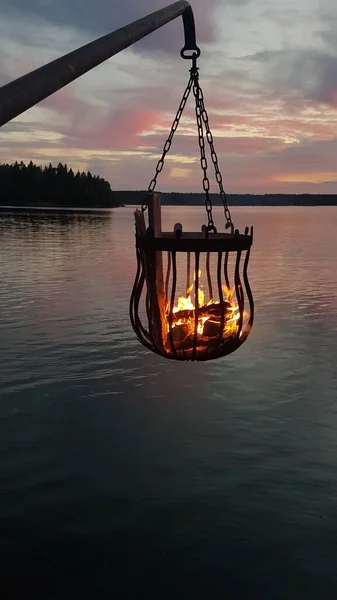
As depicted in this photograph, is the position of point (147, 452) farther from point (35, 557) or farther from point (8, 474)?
point (35, 557)

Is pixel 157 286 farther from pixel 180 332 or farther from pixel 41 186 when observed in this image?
pixel 41 186

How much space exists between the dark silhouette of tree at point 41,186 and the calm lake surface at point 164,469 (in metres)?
176

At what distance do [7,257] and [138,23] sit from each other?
3979cm

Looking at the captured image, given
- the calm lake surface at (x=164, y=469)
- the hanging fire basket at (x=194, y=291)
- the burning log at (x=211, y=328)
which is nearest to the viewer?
the hanging fire basket at (x=194, y=291)

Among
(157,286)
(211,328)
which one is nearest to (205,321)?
(211,328)

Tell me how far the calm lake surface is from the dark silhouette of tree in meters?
176

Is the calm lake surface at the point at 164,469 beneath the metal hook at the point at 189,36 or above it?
beneath

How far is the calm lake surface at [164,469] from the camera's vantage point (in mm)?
7355

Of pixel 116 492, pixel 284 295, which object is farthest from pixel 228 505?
pixel 284 295

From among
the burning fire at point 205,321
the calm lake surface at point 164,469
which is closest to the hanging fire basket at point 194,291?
the burning fire at point 205,321

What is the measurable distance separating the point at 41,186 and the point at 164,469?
190m

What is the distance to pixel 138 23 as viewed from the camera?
3.94 metres

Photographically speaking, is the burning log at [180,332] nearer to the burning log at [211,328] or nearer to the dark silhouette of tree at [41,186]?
the burning log at [211,328]

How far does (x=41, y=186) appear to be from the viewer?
191 meters
